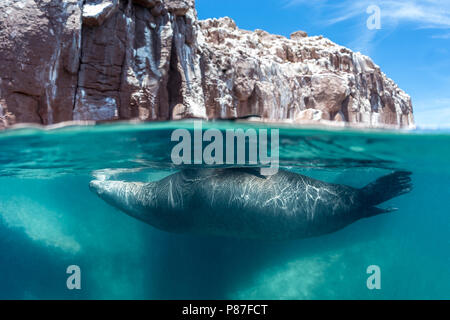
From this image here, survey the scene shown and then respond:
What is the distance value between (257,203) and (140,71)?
14.3 meters

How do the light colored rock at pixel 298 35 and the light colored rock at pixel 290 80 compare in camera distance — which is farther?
the light colored rock at pixel 298 35

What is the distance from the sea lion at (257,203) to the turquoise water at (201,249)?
1.29 metres

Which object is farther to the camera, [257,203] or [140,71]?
[140,71]

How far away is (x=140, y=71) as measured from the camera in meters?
17.2

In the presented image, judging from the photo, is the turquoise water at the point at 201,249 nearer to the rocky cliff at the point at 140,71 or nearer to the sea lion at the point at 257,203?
the sea lion at the point at 257,203

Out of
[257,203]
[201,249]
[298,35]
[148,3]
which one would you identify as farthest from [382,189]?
[298,35]

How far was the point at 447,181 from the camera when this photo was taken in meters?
14.2

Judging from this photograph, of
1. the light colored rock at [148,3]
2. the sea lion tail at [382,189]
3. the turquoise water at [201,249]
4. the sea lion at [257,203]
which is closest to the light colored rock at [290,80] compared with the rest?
the light colored rock at [148,3]

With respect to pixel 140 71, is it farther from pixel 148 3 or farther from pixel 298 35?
pixel 298 35

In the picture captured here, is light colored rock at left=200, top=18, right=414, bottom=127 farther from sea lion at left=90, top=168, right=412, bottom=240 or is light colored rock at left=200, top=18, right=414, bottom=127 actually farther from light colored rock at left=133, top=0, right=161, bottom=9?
sea lion at left=90, top=168, right=412, bottom=240

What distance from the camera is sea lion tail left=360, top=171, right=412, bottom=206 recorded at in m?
6.33

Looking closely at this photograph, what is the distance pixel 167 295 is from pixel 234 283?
85.4 inches

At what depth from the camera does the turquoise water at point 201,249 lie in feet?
24.2
